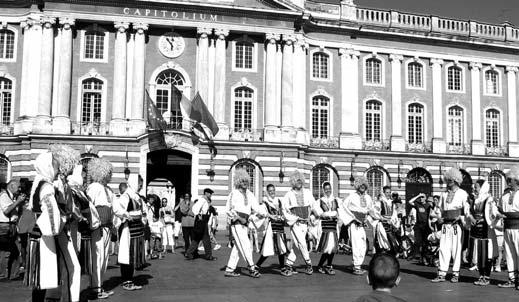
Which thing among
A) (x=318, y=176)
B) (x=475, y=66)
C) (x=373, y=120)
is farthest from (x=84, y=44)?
(x=475, y=66)

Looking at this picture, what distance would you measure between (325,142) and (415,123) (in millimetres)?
6708

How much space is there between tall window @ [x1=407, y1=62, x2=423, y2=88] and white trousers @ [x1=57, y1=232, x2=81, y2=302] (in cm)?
3171

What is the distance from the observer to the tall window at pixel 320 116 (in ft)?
112

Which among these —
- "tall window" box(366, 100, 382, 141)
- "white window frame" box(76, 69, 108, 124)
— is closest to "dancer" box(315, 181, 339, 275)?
"white window frame" box(76, 69, 108, 124)

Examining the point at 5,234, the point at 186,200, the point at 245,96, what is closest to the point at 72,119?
the point at 245,96

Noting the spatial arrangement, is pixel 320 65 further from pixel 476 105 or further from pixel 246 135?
pixel 476 105

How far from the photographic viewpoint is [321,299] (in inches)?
403

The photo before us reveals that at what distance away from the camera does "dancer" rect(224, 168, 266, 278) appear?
12.8m

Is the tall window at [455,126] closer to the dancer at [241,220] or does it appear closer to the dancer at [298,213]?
the dancer at [298,213]

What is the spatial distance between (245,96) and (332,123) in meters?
5.77

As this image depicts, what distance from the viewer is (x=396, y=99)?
3597 cm

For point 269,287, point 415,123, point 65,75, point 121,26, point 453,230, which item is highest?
point 121,26

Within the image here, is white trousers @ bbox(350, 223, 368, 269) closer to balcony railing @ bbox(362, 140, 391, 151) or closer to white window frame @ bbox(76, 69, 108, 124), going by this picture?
white window frame @ bbox(76, 69, 108, 124)

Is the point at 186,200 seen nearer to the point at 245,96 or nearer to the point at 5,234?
the point at 5,234
